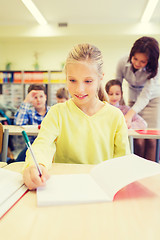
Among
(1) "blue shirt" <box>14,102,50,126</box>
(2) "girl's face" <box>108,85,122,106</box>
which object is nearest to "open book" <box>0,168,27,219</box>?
(1) "blue shirt" <box>14,102,50,126</box>

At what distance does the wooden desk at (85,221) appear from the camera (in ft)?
1.30

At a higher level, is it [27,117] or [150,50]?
[150,50]

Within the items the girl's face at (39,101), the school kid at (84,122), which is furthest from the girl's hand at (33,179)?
the girl's face at (39,101)

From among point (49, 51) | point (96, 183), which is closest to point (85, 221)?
point (96, 183)

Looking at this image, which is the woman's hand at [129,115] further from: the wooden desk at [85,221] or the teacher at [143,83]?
the wooden desk at [85,221]

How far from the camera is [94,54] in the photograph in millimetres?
1018

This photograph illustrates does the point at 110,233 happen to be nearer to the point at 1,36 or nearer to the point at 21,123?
the point at 21,123

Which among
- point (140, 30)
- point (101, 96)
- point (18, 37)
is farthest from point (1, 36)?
point (101, 96)

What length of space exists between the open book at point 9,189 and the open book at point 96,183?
0.05 meters

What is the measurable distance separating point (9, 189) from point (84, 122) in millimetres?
563

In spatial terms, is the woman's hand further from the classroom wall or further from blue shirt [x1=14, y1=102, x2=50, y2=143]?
the classroom wall

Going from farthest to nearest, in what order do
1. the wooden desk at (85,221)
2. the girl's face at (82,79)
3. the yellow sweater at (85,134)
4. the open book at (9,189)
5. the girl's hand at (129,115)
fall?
1. the girl's hand at (129,115)
2. the yellow sweater at (85,134)
3. the girl's face at (82,79)
4. the open book at (9,189)
5. the wooden desk at (85,221)

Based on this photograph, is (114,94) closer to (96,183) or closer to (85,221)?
(96,183)

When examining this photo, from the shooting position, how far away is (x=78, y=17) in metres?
4.77
